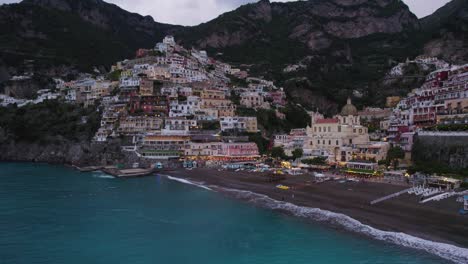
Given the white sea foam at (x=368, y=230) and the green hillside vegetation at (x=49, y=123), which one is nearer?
the white sea foam at (x=368, y=230)

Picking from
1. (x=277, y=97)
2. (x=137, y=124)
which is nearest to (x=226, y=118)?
(x=137, y=124)

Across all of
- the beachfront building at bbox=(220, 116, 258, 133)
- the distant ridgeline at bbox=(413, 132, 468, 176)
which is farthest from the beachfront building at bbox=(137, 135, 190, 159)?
A: the distant ridgeline at bbox=(413, 132, 468, 176)

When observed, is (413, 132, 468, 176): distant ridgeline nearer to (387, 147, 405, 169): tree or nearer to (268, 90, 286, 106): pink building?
(387, 147, 405, 169): tree

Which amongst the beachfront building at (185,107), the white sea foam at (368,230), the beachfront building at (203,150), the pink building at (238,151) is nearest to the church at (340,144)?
the pink building at (238,151)

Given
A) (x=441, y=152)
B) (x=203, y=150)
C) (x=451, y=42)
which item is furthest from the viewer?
(x=451, y=42)

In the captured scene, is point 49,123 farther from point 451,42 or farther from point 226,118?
point 451,42

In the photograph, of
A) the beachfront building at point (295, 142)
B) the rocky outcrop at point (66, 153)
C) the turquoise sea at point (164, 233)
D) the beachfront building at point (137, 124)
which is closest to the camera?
the turquoise sea at point (164, 233)

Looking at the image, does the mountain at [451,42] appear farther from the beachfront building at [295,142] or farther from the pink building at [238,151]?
the pink building at [238,151]
